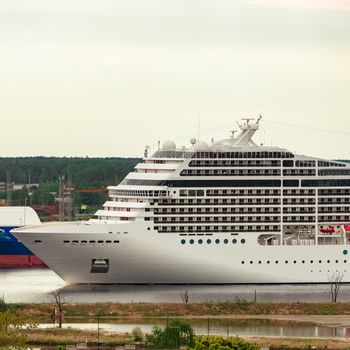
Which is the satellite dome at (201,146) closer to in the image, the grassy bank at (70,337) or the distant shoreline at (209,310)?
the distant shoreline at (209,310)

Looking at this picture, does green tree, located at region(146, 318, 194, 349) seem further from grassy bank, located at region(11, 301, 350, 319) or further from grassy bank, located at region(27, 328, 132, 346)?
grassy bank, located at region(11, 301, 350, 319)

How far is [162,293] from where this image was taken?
339ft

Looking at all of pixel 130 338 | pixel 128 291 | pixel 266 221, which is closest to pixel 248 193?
pixel 266 221

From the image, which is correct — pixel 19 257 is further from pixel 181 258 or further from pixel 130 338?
pixel 130 338

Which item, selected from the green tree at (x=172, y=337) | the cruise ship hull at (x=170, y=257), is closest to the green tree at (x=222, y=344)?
the green tree at (x=172, y=337)

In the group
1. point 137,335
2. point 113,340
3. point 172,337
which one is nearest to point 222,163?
point 137,335

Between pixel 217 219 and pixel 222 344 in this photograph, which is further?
pixel 217 219

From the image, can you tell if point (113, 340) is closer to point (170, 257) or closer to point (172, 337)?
point (172, 337)

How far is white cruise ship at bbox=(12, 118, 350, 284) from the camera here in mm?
105062

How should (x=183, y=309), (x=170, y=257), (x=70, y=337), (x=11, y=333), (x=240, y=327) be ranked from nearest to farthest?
(x=11, y=333) < (x=70, y=337) < (x=240, y=327) < (x=183, y=309) < (x=170, y=257)

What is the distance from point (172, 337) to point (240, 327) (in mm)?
8252

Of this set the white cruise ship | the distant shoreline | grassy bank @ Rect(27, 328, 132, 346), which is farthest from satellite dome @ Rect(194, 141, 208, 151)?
grassy bank @ Rect(27, 328, 132, 346)

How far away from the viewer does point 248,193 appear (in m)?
107

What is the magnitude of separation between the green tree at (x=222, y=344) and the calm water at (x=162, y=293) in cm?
1940
